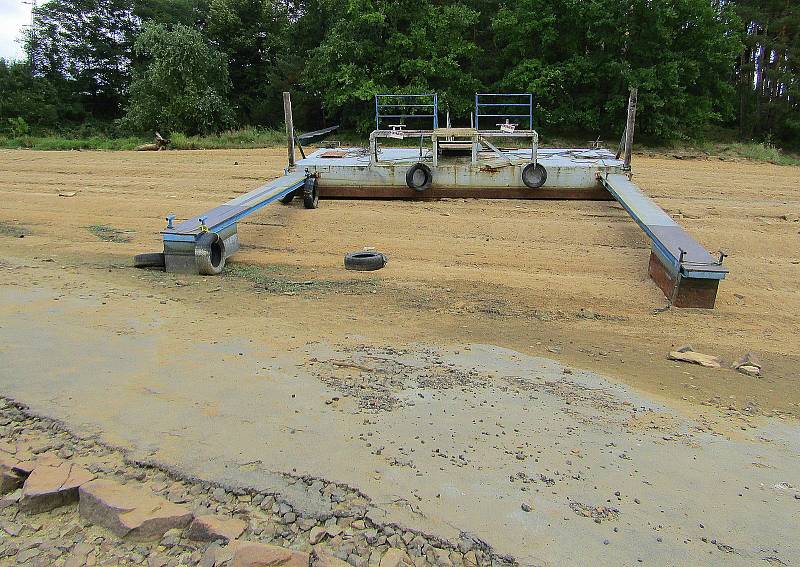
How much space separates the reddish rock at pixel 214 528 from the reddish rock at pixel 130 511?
0.26 feet

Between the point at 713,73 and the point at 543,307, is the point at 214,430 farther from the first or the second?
the point at 713,73

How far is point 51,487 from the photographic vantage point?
2.94m

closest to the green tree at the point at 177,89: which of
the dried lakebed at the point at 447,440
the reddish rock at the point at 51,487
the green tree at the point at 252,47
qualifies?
the green tree at the point at 252,47

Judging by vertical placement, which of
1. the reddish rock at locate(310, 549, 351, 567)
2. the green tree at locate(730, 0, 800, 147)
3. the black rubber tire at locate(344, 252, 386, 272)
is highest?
the green tree at locate(730, 0, 800, 147)

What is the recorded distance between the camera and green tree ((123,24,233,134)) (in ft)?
77.8

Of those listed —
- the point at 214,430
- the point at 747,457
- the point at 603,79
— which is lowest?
the point at 747,457

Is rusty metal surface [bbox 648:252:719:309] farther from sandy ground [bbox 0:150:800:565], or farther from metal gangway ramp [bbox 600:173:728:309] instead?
sandy ground [bbox 0:150:800:565]

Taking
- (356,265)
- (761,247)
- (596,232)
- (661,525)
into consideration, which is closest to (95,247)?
(356,265)

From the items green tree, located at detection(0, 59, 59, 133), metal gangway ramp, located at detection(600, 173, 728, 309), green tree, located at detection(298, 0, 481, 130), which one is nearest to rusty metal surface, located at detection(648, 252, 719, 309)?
metal gangway ramp, located at detection(600, 173, 728, 309)

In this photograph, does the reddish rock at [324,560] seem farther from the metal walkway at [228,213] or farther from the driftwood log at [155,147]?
the driftwood log at [155,147]

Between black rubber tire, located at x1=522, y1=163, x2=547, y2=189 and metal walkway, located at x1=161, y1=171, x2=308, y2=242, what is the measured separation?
394cm

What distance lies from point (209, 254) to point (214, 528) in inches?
201

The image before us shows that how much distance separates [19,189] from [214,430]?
12.8 m

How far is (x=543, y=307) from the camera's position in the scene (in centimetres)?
655
